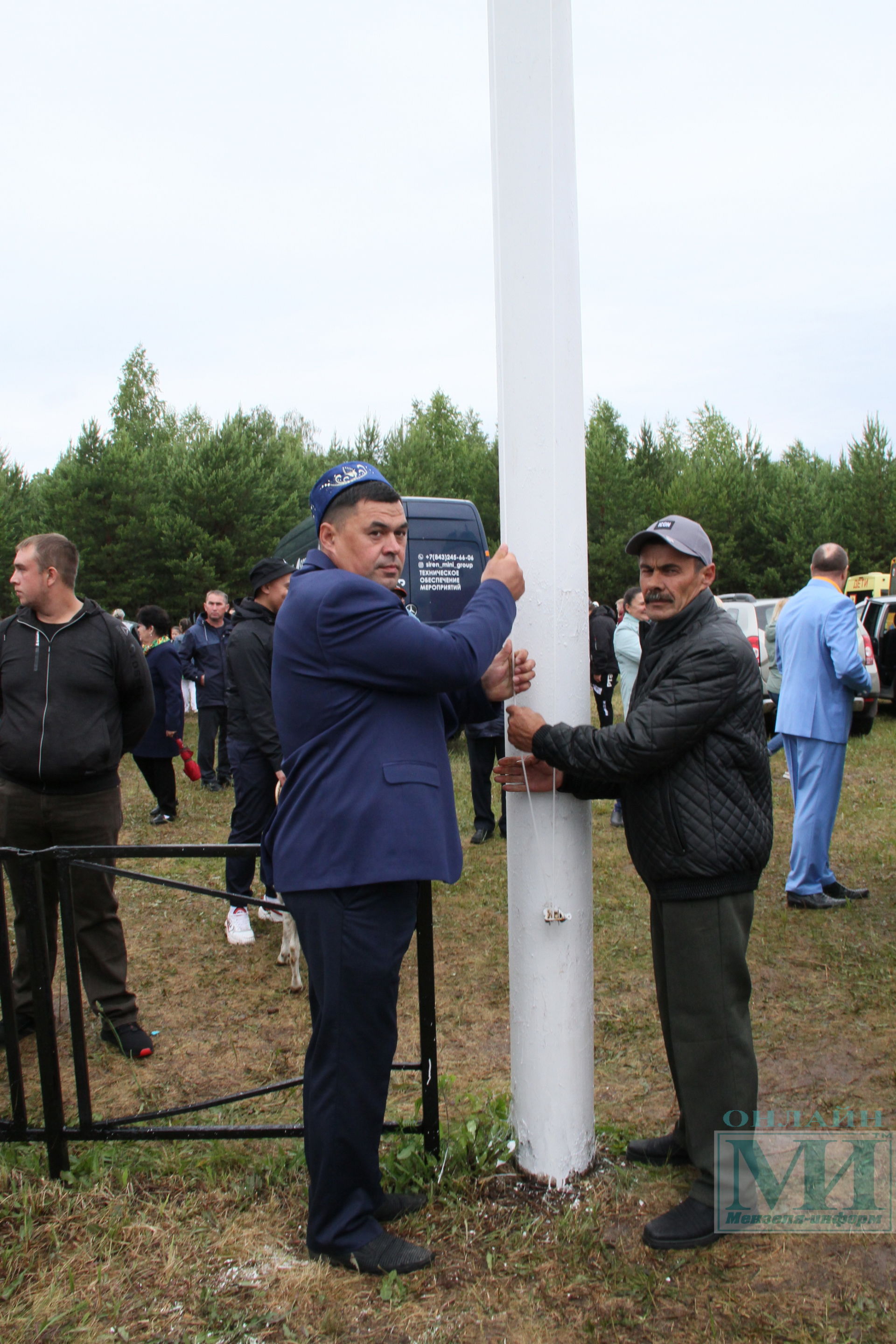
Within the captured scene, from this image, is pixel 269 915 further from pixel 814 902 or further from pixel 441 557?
pixel 441 557

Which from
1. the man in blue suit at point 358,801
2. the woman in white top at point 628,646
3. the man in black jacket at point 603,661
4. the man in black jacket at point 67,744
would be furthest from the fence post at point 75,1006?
the man in black jacket at point 603,661

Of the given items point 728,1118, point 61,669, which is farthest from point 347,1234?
point 61,669

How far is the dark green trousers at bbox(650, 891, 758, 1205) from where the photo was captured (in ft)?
8.51

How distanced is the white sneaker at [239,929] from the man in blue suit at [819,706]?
3283 mm

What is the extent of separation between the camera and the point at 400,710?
2449 mm

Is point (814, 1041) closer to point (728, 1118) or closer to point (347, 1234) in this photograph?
point (728, 1118)

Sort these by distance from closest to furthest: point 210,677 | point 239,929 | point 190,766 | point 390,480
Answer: point 239,929 → point 190,766 → point 210,677 → point 390,480

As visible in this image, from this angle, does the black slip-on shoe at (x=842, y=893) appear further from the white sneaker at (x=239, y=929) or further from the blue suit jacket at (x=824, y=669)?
the white sneaker at (x=239, y=929)

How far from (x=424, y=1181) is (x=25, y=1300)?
1120mm

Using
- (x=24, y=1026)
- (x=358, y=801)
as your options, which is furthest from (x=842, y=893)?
(x=24, y=1026)

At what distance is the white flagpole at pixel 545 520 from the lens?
2.60 m

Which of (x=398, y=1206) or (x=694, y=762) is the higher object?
(x=694, y=762)

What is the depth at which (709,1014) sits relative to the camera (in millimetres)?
Result: 2598

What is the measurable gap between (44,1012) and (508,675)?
1.83 m
